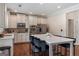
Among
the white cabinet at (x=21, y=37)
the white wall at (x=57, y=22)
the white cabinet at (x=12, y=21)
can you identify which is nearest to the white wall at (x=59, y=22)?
the white wall at (x=57, y=22)

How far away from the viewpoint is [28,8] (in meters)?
1.78

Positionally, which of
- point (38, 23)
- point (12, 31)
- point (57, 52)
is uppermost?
point (38, 23)

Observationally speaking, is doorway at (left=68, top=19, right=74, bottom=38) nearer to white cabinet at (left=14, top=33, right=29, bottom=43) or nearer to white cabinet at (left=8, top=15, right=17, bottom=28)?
white cabinet at (left=14, top=33, right=29, bottom=43)

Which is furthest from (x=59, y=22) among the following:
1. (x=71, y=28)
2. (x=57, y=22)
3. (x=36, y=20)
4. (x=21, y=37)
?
(x=21, y=37)

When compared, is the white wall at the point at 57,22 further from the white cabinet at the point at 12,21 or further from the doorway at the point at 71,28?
the white cabinet at the point at 12,21

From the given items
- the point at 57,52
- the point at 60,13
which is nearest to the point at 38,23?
the point at 60,13

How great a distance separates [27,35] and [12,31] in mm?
246

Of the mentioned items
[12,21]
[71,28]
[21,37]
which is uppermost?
[12,21]

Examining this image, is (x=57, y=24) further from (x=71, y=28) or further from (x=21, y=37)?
(x=21, y=37)

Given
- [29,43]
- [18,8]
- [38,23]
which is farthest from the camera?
[29,43]

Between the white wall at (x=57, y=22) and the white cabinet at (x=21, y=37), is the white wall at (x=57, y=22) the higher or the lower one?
the higher one

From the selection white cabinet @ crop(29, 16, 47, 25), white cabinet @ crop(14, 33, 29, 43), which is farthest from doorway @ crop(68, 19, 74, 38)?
white cabinet @ crop(14, 33, 29, 43)

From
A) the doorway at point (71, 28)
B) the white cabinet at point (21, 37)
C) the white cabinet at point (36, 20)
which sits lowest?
the white cabinet at point (21, 37)

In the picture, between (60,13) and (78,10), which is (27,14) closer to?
(60,13)
